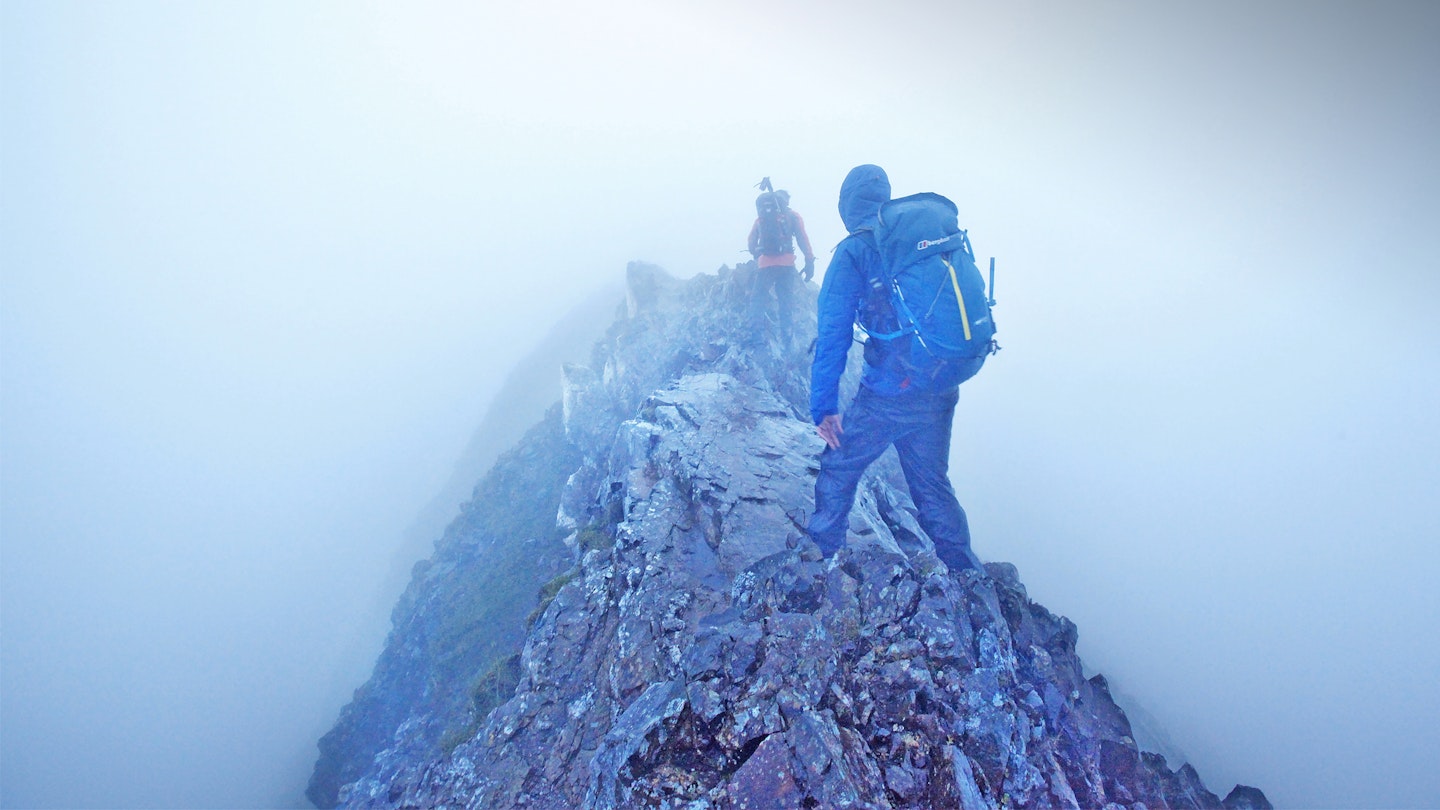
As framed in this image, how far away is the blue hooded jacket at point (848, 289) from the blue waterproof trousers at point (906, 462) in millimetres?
353

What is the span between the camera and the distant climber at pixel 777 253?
A: 14500 millimetres

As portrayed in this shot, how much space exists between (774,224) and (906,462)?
10.2m

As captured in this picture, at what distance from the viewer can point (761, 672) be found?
16.1 feet

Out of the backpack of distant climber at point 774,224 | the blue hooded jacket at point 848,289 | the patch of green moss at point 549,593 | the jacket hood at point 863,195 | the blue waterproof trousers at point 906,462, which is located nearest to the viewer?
the blue hooded jacket at point 848,289

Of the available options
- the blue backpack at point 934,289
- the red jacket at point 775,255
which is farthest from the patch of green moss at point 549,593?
the red jacket at point 775,255

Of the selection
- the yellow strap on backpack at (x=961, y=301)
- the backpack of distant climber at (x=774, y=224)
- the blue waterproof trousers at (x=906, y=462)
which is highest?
the backpack of distant climber at (x=774, y=224)

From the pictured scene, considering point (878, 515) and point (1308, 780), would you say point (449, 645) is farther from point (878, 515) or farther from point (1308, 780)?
point (1308, 780)

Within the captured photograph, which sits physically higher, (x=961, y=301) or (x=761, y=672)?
(x=961, y=301)

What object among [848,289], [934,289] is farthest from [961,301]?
[848,289]

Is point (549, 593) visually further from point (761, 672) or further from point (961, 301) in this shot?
point (961, 301)

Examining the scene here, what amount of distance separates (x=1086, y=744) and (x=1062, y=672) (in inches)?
62.6

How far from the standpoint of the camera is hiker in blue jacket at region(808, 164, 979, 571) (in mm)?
5641

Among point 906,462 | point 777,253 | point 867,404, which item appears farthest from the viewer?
point 777,253

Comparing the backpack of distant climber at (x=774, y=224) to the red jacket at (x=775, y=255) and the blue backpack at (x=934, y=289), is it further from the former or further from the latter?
the blue backpack at (x=934, y=289)
